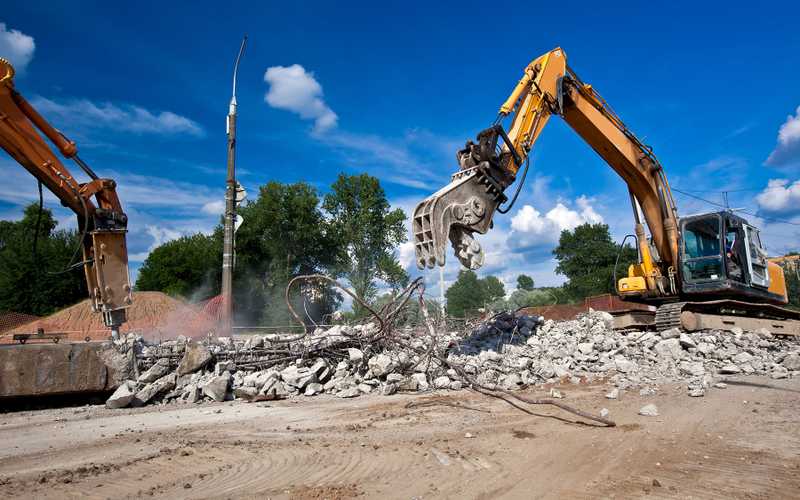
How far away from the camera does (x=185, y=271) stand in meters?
36.4

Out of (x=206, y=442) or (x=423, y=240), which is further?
(x=423, y=240)

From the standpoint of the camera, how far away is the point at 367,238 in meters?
37.7

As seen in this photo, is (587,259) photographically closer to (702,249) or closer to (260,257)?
(260,257)

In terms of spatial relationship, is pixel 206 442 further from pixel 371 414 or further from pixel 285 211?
pixel 285 211

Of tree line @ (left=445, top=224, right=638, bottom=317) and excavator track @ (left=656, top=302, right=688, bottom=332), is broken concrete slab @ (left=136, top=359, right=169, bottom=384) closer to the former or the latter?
excavator track @ (left=656, top=302, right=688, bottom=332)

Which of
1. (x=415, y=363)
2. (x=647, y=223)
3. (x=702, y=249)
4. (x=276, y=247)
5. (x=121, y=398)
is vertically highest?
(x=276, y=247)

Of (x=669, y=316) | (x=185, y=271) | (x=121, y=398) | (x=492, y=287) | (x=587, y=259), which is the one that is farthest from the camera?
(x=492, y=287)

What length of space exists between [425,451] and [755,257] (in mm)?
9371

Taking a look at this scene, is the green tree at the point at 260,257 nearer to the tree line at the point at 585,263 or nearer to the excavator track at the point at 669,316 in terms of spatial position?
the tree line at the point at 585,263

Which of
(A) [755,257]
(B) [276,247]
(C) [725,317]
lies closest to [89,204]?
(C) [725,317]

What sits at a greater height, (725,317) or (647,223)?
(647,223)

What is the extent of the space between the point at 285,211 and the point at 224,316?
88.3ft

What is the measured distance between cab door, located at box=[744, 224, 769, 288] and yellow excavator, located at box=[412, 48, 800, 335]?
0.07 ft

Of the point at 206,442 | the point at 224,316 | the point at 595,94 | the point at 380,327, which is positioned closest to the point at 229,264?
the point at 224,316
